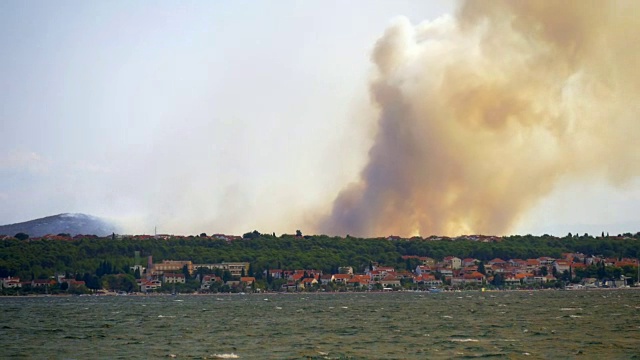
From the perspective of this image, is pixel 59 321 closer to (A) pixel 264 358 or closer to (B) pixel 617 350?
(A) pixel 264 358

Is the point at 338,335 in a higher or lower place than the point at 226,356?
higher

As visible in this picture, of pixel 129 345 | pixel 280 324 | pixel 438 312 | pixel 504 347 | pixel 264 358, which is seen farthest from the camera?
pixel 438 312

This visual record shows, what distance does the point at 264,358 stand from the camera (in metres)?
74.6

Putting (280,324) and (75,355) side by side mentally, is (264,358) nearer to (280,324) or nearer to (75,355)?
(75,355)

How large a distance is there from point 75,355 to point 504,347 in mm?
31099

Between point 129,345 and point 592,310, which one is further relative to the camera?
point 592,310

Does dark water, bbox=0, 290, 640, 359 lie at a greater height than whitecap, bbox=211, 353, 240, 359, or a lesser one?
greater

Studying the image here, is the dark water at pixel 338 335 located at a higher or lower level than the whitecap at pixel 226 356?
higher

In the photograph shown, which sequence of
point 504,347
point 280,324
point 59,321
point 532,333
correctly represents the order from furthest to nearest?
point 59,321 < point 280,324 < point 532,333 < point 504,347

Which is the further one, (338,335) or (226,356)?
(338,335)

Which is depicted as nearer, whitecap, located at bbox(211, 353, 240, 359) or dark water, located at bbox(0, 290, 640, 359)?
whitecap, located at bbox(211, 353, 240, 359)

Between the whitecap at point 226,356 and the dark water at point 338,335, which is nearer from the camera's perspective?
the whitecap at point 226,356

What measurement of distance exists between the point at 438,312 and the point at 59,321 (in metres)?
48.0

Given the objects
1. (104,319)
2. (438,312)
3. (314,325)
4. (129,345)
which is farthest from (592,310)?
(129,345)
